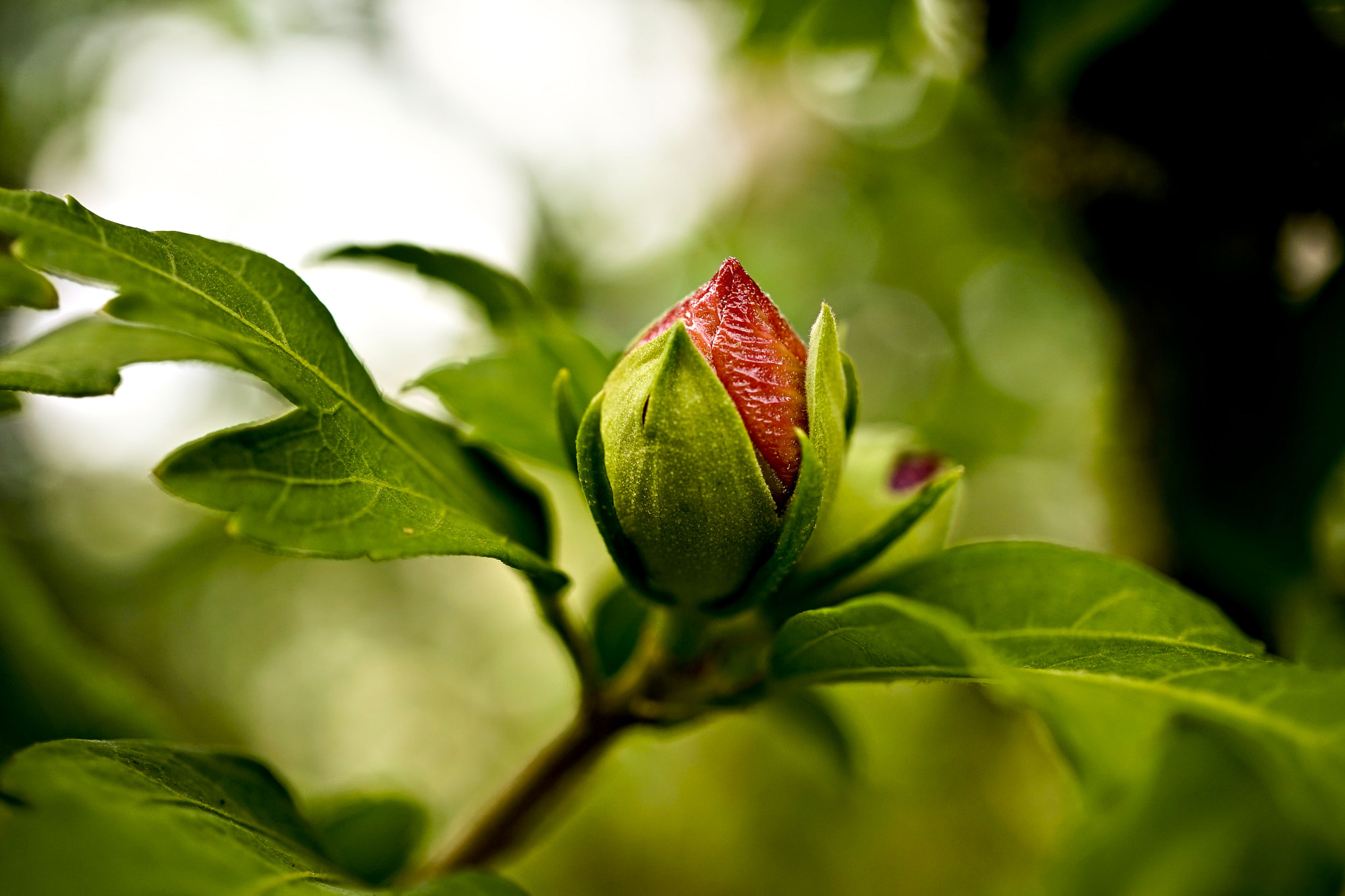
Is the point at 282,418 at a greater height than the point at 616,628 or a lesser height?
greater

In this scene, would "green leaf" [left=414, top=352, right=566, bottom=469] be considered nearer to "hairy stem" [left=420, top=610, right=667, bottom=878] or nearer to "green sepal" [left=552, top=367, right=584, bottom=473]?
"green sepal" [left=552, top=367, right=584, bottom=473]

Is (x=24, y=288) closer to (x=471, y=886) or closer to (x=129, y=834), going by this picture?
(x=129, y=834)

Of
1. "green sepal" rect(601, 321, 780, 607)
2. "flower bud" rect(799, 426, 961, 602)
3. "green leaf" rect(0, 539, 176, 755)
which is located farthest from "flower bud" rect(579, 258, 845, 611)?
"green leaf" rect(0, 539, 176, 755)

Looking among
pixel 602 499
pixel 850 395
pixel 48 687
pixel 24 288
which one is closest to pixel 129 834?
pixel 602 499

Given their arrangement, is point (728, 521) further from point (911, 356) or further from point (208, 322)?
point (911, 356)

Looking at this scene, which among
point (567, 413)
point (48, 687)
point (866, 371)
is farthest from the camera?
point (866, 371)

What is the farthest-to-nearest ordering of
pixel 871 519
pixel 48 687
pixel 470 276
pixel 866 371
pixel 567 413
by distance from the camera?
1. pixel 866 371
2. pixel 48 687
3. pixel 470 276
4. pixel 871 519
5. pixel 567 413

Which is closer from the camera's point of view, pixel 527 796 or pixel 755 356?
pixel 755 356

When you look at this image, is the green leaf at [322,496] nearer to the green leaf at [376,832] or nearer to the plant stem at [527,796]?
the plant stem at [527,796]
